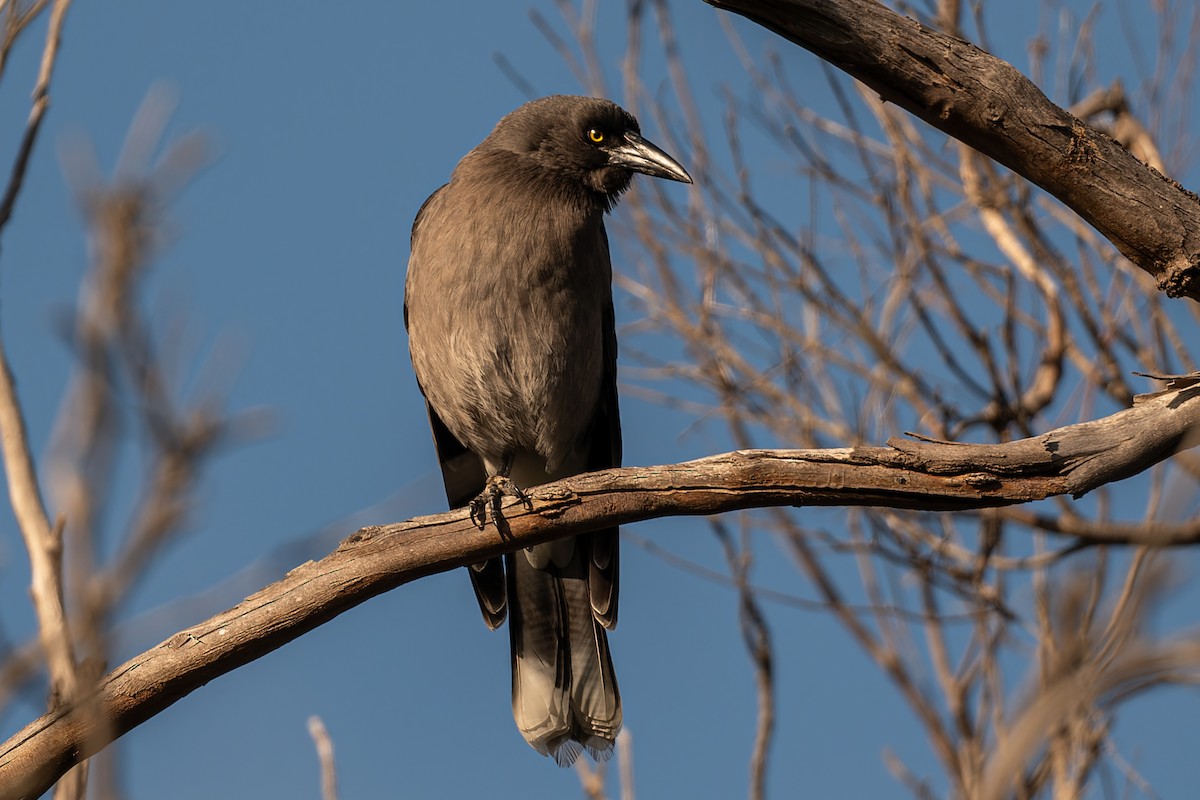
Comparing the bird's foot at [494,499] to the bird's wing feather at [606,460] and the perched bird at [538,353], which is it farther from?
the bird's wing feather at [606,460]

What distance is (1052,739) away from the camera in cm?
442

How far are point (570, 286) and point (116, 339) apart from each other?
307 cm

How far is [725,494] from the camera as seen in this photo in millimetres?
3594

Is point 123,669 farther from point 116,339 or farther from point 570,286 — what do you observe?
point 570,286

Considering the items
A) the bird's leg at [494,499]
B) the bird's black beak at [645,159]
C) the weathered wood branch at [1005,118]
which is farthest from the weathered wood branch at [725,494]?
the bird's black beak at [645,159]

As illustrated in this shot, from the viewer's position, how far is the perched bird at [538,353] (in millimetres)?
5047

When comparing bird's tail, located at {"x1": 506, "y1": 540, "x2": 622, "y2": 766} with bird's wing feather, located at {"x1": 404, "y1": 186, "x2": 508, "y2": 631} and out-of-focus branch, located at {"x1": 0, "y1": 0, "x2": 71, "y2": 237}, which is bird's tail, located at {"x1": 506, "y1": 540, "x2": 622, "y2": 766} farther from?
out-of-focus branch, located at {"x1": 0, "y1": 0, "x2": 71, "y2": 237}

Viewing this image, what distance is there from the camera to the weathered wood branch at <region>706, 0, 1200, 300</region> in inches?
131

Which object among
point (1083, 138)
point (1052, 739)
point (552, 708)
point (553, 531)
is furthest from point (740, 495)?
point (552, 708)

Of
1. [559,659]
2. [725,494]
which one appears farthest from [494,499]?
[559,659]

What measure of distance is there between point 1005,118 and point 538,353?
6.91 feet

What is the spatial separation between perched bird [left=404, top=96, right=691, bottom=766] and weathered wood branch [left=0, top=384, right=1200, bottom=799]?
145cm

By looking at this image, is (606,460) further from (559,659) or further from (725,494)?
(725,494)

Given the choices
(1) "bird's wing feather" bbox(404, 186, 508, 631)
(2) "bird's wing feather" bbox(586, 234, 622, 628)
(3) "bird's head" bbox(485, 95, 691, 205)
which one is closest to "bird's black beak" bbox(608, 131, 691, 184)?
(3) "bird's head" bbox(485, 95, 691, 205)
